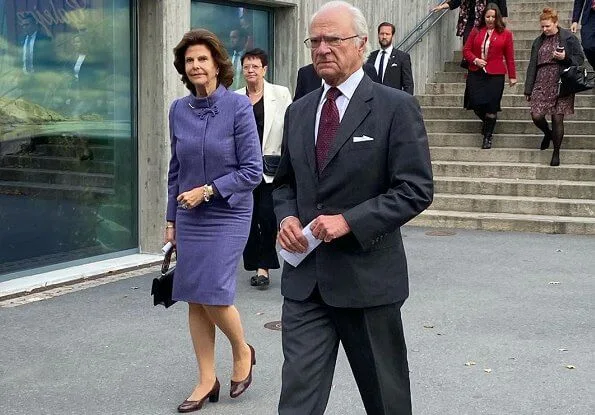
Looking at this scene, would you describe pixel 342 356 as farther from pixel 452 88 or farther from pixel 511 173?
pixel 452 88

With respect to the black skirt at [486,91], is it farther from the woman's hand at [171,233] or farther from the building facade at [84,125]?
the woman's hand at [171,233]

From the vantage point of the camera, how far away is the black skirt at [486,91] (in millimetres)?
13156

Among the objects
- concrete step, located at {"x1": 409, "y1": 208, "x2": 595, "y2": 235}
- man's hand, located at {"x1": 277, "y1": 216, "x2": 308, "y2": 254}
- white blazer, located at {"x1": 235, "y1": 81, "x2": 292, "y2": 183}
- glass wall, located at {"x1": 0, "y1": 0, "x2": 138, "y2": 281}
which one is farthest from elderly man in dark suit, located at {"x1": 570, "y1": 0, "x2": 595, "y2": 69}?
man's hand, located at {"x1": 277, "y1": 216, "x2": 308, "y2": 254}

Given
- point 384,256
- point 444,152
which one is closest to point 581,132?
point 444,152

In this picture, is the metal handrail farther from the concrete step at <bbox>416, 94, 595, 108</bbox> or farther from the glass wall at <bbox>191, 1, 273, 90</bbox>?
the glass wall at <bbox>191, 1, 273, 90</bbox>

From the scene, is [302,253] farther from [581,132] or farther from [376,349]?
[581,132]

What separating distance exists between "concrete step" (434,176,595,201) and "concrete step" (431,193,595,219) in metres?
0.08

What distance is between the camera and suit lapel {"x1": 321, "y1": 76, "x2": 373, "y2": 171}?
11.8 feet

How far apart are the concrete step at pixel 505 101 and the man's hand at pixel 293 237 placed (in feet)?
36.4

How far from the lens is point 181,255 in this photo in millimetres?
5078

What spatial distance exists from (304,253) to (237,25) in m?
7.95

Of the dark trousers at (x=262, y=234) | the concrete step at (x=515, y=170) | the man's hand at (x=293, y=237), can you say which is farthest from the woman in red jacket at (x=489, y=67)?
the man's hand at (x=293, y=237)

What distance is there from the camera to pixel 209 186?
498 centimetres

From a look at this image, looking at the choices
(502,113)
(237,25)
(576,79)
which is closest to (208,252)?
(237,25)
